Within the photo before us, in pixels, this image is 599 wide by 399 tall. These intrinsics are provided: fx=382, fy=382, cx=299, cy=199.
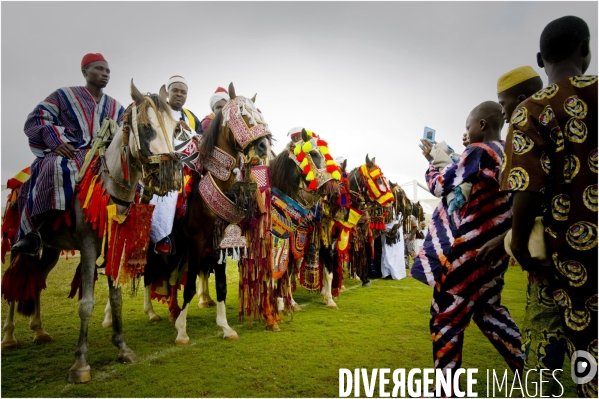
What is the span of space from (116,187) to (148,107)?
31.2 inches

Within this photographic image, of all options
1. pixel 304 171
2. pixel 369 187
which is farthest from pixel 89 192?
pixel 369 187

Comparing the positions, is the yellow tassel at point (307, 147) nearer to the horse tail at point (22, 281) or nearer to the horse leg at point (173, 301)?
the horse leg at point (173, 301)

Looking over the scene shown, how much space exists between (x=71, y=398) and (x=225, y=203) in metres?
2.27

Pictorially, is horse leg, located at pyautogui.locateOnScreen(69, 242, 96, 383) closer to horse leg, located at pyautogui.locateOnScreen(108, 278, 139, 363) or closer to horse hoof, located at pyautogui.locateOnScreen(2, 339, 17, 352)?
horse leg, located at pyautogui.locateOnScreen(108, 278, 139, 363)

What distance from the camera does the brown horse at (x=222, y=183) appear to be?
4.35 metres

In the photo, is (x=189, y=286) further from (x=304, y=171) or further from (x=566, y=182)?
(x=566, y=182)

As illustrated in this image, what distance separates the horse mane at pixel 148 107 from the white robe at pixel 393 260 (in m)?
9.12

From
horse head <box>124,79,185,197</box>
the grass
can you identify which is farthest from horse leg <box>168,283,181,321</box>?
horse head <box>124,79,185,197</box>

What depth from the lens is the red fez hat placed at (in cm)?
407

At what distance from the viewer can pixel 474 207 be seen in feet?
8.82

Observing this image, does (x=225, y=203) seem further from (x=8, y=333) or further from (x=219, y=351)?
(x=8, y=333)

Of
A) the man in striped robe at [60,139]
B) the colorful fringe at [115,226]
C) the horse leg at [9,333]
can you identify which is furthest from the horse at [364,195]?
the horse leg at [9,333]

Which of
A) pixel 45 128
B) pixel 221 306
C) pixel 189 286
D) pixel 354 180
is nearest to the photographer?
pixel 45 128

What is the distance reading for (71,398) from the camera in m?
3.03
